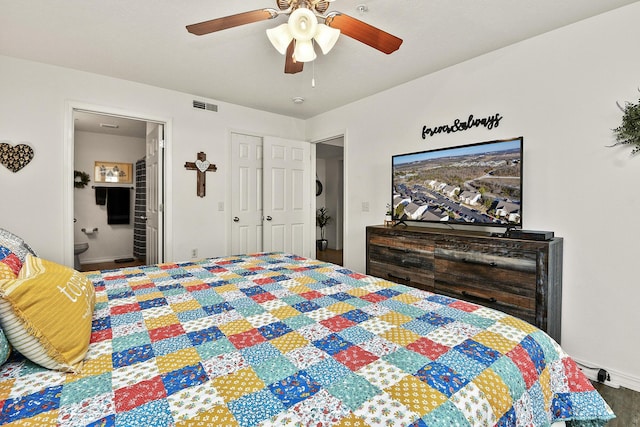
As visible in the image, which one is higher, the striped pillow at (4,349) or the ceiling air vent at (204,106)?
the ceiling air vent at (204,106)

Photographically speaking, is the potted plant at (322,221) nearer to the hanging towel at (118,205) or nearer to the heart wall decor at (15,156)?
the hanging towel at (118,205)

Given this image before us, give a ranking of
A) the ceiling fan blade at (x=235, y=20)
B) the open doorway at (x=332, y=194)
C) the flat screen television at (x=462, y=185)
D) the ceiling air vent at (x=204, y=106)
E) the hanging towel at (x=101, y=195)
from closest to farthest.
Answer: the ceiling fan blade at (x=235, y=20)
the flat screen television at (x=462, y=185)
the ceiling air vent at (x=204, y=106)
the hanging towel at (x=101, y=195)
the open doorway at (x=332, y=194)

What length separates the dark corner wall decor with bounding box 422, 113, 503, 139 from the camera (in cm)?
272

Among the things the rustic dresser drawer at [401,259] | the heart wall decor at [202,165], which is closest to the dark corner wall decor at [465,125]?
the rustic dresser drawer at [401,259]

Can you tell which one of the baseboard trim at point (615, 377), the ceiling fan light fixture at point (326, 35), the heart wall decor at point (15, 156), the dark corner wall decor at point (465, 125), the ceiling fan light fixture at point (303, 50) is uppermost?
the ceiling fan light fixture at point (326, 35)

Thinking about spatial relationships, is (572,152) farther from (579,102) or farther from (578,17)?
(578,17)

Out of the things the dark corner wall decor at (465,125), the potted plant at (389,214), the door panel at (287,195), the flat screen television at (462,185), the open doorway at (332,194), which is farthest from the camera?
the open doorway at (332,194)

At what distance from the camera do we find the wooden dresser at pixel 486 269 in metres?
2.09

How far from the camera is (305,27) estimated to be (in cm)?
174

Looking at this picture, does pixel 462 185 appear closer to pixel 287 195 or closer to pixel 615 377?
pixel 615 377

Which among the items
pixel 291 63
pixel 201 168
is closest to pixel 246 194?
pixel 201 168

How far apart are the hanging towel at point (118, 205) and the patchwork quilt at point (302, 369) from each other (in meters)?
5.09

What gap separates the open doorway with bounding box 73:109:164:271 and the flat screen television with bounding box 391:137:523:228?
4.27 metres

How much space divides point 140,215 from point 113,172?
3.53 ft
